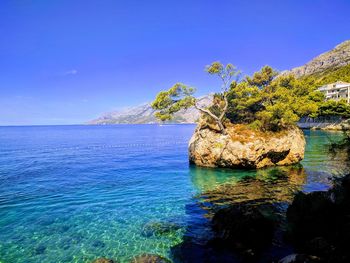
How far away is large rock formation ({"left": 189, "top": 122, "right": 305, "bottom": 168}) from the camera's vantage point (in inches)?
1207

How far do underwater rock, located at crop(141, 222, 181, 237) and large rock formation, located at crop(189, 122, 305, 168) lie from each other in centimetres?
1698

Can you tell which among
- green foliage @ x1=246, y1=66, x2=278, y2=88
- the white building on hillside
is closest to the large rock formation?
green foliage @ x1=246, y1=66, x2=278, y2=88

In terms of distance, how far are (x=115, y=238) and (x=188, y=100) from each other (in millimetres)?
23381

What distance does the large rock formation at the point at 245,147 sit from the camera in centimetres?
3066

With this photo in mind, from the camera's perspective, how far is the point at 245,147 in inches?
1195

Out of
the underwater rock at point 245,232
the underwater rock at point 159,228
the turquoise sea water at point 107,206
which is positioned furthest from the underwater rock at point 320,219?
the underwater rock at point 159,228

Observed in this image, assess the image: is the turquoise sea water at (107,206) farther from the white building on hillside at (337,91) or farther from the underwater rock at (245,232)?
the white building on hillside at (337,91)

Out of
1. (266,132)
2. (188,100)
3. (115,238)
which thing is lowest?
(115,238)

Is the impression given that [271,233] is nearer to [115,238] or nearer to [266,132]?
[115,238]

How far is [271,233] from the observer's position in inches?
501

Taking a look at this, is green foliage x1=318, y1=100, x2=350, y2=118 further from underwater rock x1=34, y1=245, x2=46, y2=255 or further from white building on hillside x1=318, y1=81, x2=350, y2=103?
underwater rock x1=34, y1=245, x2=46, y2=255

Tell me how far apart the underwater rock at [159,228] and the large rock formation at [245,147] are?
1698 cm

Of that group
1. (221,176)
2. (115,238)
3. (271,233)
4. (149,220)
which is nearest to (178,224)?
(149,220)

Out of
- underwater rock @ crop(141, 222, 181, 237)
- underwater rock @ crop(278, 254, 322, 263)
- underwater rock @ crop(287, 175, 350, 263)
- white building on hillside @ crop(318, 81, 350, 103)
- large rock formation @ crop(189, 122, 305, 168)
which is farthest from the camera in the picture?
white building on hillside @ crop(318, 81, 350, 103)
